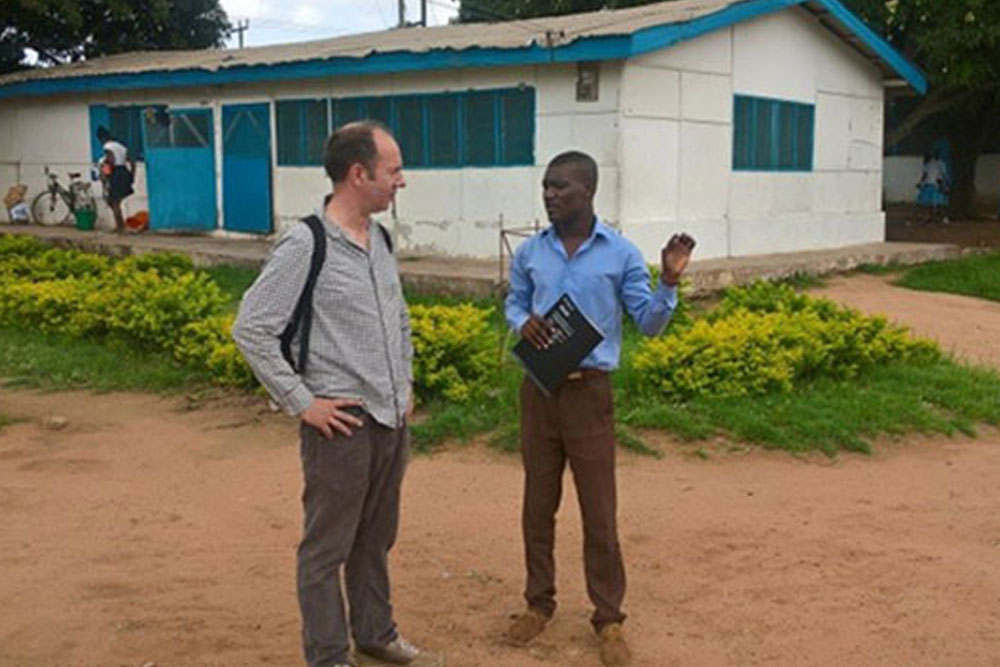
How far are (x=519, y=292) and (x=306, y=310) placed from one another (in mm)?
898

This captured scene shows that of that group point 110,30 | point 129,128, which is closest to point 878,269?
point 129,128

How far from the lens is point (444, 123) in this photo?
12.7 meters

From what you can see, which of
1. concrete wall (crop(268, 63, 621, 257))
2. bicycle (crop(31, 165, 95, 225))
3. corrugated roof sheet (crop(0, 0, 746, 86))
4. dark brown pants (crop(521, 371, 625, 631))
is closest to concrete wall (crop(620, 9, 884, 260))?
concrete wall (crop(268, 63, 621, 257))

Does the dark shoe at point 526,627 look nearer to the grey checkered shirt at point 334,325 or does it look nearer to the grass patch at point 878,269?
the grey checkered shirt at point 334,325

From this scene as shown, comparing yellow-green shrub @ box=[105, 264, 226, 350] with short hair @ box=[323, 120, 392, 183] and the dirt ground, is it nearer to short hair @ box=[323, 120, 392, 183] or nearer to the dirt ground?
the dirt ground

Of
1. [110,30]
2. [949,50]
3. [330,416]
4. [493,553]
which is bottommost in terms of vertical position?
[493,553]

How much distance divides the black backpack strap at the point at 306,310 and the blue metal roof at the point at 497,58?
8087mm

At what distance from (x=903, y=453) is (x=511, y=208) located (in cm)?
666

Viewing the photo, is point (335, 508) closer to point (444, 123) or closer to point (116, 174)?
point (444, 123)

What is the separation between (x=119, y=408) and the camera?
7.27 metres

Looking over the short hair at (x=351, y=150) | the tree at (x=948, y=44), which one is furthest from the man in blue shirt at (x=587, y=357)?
the tree at (x=948, y=44)

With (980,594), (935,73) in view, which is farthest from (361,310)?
(935,73)

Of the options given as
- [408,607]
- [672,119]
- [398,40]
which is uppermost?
[398,40]

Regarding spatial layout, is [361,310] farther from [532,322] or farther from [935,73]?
[935,73]
